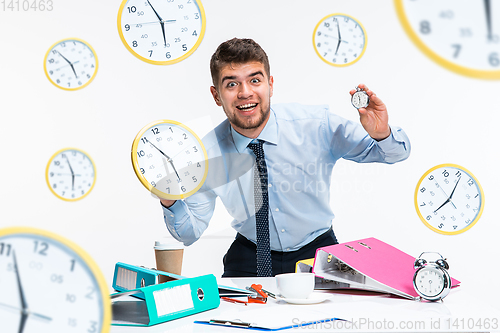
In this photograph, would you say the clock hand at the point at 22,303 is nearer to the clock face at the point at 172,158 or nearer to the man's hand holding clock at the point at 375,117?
the clock face at the point at 172,158

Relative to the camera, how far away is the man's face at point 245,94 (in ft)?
7.88

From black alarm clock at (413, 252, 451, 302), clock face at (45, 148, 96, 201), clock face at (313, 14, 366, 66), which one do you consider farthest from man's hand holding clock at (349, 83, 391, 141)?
clock face at (45, 148, 96, 201)

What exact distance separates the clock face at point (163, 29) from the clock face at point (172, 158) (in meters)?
0.66

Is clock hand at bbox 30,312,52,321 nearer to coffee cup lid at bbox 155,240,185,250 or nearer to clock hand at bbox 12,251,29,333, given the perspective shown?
clock hand at bbox 12,251,29,333

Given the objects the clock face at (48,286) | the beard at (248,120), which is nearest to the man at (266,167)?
the beard at (248,120)

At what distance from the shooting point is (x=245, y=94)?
2402 millimetres

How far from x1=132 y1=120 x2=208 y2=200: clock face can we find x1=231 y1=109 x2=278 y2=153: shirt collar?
2.34 feet

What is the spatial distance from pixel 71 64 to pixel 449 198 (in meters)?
3.15

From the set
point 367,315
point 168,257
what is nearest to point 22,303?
point 367,315

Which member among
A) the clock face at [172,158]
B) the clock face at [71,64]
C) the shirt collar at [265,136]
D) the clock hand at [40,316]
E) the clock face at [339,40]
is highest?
the clock face at [339,40]

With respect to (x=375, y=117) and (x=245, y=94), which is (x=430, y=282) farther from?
(x=245, y=94)

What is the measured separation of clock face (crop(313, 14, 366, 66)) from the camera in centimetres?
395

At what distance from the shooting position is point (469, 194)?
3064 mm

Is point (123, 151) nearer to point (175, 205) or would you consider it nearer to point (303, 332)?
point (175, 205)
